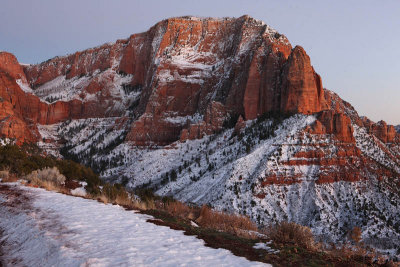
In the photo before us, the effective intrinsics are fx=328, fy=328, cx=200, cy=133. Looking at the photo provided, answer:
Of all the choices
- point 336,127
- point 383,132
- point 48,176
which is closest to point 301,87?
point 336,127

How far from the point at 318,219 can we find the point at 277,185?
1000 centimetres

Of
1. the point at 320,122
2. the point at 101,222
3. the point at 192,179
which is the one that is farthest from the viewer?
the point at 192,179

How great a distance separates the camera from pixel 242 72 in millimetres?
115438

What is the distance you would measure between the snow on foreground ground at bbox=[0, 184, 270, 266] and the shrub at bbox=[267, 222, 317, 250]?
2.76 m

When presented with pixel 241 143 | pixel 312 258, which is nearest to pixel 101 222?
pixel 312 258

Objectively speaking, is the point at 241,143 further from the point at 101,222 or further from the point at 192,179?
the point at 101,222

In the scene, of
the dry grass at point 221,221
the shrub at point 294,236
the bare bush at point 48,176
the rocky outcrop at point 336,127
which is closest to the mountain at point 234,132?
the rocky outcrop at point 336,127

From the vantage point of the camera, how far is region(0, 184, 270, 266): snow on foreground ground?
6.79 metres

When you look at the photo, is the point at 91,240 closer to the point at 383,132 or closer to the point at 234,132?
the point at 234,132

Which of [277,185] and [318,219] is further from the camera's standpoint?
[277,185]

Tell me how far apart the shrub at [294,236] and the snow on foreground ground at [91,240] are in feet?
9.06

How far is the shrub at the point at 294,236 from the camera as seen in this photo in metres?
9.47

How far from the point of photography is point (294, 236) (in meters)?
9.99

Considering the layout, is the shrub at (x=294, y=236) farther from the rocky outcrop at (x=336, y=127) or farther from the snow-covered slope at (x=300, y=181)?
the rocky outcrop at (x=336, y=127)
